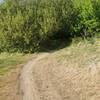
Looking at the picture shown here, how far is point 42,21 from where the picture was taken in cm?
3825

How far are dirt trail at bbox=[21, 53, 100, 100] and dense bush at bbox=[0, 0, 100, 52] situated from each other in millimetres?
15769

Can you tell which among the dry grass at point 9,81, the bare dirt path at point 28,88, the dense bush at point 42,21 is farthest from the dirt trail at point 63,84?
the dense bush at point 42,21

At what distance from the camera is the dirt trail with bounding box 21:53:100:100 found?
47.9ft

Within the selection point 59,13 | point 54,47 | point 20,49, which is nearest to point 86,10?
point 59,13

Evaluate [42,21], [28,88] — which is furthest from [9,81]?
[42,21]

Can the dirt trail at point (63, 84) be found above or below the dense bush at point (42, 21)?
above

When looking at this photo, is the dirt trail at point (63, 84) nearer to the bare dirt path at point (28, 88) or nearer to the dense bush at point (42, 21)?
the bare dirt path at point (28, 88)

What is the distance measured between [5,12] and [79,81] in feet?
78.8

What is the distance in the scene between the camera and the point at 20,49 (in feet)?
122

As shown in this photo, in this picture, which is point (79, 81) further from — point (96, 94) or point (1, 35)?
point (1, 35)

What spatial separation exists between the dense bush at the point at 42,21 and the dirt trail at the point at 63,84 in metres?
15.8

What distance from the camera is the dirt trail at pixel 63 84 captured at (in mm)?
14594

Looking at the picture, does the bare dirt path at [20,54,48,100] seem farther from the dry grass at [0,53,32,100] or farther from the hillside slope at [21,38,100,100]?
the dry grass at [0,53,32,100]

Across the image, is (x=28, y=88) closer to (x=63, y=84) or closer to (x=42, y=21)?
(x=63, y=84)
